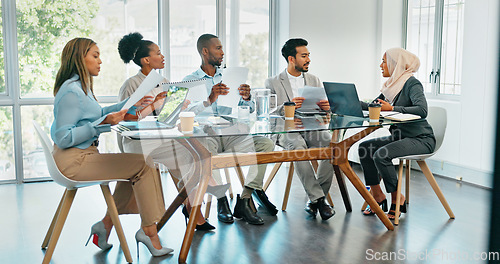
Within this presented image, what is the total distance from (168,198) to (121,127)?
4.50 feet

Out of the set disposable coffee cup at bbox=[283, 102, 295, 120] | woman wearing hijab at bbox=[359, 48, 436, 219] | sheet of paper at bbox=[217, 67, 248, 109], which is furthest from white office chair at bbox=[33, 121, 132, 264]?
woman wearing hijab at bbox=[359, 48, 436, 219]

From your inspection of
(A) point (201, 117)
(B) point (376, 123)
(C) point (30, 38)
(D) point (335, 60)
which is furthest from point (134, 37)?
(D) point (335, 60)

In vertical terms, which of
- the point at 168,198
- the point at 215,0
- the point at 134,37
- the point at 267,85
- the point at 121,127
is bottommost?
the point at 168,198

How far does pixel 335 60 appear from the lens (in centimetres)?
542

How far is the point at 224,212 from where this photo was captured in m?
3.53

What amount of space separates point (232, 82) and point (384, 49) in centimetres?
268

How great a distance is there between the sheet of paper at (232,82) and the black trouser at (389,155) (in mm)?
1029

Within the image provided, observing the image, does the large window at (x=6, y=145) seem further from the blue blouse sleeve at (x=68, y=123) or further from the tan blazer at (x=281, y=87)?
the tan blazer at (x=281, y=87)

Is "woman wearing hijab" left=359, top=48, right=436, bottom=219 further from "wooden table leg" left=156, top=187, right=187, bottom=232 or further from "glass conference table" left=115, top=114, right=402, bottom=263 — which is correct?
"wooden table leg" left=156, top=187, right=187, bottom=232

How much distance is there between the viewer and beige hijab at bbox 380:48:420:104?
369cm

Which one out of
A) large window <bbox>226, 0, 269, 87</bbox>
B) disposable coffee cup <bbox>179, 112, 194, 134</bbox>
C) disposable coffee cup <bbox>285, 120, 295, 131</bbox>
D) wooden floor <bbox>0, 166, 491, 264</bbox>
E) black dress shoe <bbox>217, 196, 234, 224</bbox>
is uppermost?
large window <bbox>226, 0, 269, 87</bbox>

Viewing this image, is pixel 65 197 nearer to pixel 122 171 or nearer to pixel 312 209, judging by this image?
pixel 122 171

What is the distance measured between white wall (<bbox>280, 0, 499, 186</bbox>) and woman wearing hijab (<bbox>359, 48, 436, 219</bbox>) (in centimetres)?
105

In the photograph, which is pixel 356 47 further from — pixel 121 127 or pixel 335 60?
pixel 121 127
